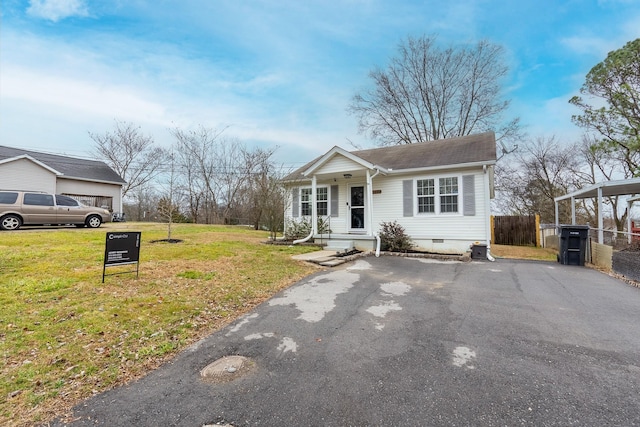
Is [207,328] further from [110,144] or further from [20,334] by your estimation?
[110,144]

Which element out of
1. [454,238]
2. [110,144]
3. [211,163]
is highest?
[110,144]

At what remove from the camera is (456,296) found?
5.17 metres

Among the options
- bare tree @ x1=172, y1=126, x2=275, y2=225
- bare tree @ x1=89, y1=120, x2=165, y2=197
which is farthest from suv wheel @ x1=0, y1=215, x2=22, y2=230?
bare tree @ x1=89, y1=120, x2=165, y2=197

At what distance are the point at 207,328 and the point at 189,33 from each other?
11.9 meters

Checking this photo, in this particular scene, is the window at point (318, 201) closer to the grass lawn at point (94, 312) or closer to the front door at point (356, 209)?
the front door at point (356, 209)

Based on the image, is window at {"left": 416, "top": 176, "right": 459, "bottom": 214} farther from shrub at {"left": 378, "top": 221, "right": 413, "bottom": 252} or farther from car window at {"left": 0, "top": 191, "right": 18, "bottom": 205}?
car window at {"left": 0, "top": 191, "right": 18, "bottom": 205}

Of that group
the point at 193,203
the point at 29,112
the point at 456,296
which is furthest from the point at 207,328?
the point at 193,203

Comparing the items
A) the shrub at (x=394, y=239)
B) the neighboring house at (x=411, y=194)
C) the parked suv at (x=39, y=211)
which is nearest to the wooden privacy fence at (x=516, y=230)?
the neighboring house at (x=411, y=194)

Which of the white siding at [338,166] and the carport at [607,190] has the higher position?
the white siding at [338,166]

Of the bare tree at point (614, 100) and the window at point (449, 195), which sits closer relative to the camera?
the window at point (449, 195)

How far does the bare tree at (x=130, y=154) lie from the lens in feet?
84.8

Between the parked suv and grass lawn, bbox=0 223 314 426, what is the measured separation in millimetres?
5214

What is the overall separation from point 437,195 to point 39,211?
15.8m

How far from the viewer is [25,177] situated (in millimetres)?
17141
